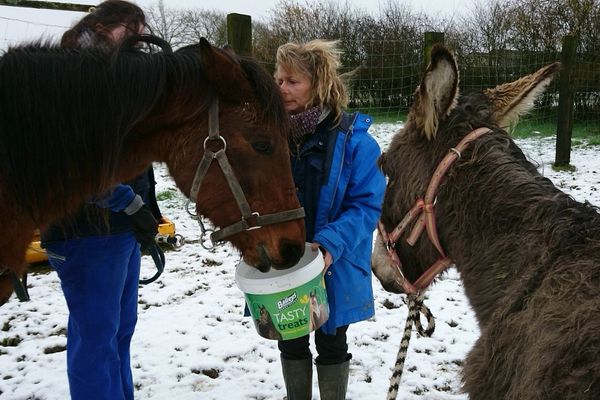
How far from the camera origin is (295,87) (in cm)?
221

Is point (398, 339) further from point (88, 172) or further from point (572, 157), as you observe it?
point (572, 157)

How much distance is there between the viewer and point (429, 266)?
1.89 m

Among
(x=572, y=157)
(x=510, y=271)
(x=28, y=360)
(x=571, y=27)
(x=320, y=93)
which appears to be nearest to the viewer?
(x=510, y=271)

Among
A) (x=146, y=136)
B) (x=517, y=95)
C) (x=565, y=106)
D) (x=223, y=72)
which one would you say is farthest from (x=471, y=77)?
(x=146, y=136)

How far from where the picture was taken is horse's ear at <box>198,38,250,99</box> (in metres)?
1.52

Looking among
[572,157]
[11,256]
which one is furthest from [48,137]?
[572,157]

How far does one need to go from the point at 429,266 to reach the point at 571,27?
13.2m

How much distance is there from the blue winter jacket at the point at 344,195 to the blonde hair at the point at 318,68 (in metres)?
0.09

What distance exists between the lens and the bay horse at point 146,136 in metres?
1.45

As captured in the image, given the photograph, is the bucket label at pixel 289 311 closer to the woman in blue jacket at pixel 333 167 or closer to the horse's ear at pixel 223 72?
the woman in blue jacket at pixel 333 167

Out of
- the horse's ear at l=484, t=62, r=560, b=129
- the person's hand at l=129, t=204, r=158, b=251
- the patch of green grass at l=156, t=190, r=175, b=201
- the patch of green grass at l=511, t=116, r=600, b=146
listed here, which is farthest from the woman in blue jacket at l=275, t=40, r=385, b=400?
the patch of green grass at l=511, t=116, r=600, b=146

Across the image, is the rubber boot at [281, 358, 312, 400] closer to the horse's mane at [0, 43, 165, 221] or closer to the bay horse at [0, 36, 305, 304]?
the bay horse at [0, 36, 305, 304]

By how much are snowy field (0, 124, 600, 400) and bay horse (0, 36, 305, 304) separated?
5.79ft

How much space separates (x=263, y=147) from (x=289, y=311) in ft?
2.25
